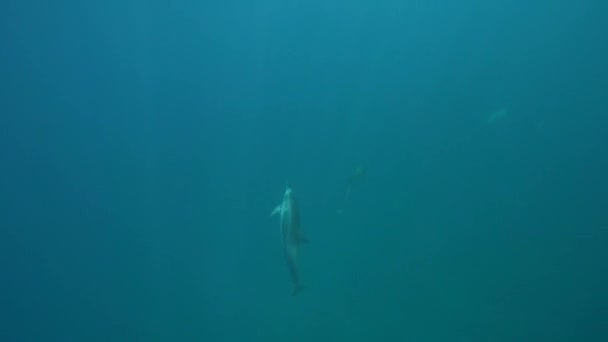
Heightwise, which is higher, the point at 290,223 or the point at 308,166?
the point at 308,166

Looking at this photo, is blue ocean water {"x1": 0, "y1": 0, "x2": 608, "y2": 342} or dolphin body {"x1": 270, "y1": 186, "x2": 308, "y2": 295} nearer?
dolphin body {"x1": 270, "y1": 186, "x2": 308, "y2": 295}

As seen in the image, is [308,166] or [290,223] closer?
[290,223]

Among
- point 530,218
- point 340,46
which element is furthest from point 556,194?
point 340,46

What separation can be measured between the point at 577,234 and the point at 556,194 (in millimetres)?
1433

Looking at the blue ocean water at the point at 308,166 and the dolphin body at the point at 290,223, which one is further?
the blue ocean water at the point at 308,166

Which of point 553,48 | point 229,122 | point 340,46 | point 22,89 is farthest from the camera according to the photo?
point 553,48

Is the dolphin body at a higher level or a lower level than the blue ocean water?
lower

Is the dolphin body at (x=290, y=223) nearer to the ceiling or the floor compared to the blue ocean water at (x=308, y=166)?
nearer to the floor

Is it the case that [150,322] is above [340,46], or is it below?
below

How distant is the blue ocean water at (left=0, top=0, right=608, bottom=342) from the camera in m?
9.52

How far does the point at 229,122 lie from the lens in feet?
35.3

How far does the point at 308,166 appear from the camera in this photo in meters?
11.8

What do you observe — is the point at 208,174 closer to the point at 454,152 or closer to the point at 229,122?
the point at 229,122

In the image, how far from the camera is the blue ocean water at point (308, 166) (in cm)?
952
